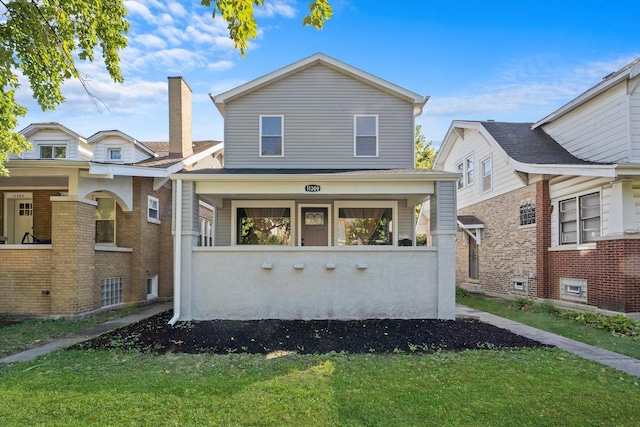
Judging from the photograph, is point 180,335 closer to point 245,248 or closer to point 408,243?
point 245,248

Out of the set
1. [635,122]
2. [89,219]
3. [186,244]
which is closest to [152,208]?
[89,219]

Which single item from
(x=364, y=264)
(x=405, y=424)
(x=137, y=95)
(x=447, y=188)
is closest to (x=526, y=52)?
(x=447, y=188)

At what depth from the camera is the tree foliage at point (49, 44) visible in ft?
21.8

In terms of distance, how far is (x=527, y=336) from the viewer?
7559 mm

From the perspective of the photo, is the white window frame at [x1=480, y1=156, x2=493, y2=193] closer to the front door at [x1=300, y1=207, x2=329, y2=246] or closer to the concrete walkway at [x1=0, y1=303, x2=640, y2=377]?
the concrete walkway at [x1=0, y1=303, x2=640, y2=377]

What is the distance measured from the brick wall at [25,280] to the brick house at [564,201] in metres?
10.9

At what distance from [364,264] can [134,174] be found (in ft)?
22.0

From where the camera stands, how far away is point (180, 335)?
7.39 m

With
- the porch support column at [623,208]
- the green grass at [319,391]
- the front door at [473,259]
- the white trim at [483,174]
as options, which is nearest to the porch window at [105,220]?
the green grass at [319,391]

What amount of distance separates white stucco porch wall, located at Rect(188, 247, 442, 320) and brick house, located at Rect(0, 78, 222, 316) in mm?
3283

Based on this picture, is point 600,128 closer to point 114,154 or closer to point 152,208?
point 152,208

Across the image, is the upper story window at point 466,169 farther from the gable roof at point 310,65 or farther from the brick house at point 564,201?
the gable roof at point 310,65

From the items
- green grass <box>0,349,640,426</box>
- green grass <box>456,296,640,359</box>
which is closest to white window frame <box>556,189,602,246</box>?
green grass <box>456,296,640,359</box>

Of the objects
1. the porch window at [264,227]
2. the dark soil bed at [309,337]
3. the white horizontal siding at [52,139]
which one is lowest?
the dark soil bed at [309,337]
